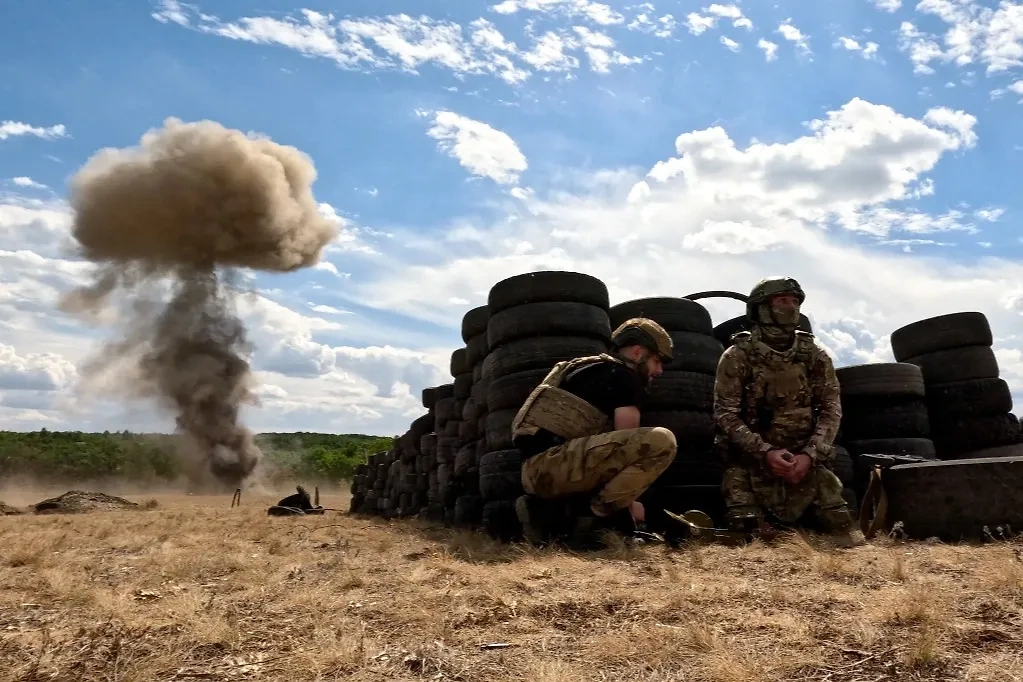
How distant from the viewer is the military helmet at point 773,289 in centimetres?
514

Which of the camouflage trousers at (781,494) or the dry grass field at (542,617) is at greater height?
the camouflage trousers at (781,494)

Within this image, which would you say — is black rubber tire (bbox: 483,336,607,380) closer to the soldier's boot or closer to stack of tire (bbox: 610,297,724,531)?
stack of tire (bbox: 610,297,724,531)

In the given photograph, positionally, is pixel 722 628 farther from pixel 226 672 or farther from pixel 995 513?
pixel 995 513

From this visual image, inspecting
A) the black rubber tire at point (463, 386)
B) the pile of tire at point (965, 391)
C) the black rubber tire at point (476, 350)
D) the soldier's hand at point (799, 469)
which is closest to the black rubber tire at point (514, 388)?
the black rubber tire at point (476, 350)

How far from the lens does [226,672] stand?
2.03 metres

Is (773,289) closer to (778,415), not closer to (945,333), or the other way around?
(778,415)

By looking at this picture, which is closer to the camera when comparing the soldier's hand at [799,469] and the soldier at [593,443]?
the soldier at [593,443]

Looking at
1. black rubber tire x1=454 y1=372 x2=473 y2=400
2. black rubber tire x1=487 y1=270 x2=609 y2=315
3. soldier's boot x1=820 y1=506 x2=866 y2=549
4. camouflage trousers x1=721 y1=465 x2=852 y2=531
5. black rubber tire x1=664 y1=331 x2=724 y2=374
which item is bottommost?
soldier's boot x1=820 y1=506 x2=866 y2=549

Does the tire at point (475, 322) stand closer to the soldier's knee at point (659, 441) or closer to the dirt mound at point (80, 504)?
the soldier's knee at point (659, 441)

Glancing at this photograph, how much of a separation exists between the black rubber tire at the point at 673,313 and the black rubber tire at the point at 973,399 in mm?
2262

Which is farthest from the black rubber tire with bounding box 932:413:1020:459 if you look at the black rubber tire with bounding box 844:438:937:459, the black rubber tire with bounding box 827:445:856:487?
the black rubber tire with bounding box 827:445:856:487

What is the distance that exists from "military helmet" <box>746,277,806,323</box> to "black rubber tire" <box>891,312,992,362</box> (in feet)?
8.22

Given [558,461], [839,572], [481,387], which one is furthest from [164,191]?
[839,572]

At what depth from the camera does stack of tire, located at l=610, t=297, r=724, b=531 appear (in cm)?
547
